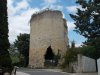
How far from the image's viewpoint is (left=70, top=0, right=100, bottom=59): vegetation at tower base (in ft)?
94.6

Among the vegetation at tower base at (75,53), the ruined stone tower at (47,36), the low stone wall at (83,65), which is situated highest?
the ruined stone tower at (47,36)

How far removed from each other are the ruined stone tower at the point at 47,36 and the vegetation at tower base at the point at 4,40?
3334 centimetres

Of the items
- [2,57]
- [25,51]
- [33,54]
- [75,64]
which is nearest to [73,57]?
[75,64]

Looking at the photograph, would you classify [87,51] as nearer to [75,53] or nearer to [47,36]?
[75,53]

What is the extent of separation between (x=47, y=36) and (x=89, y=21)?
99.3 ft

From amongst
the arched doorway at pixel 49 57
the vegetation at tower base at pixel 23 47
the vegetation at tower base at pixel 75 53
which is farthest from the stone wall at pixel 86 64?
the vegetation at tower base at pixel 23 47

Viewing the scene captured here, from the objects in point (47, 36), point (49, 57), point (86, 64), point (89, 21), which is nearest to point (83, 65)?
point (86, 64)

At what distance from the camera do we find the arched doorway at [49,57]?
5962 centimetres

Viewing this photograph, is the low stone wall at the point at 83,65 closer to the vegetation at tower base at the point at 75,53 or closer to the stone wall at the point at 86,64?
the stone wall at the point at 86,64

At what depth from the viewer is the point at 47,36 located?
59594 millimetres

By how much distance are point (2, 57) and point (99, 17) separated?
1022 cm

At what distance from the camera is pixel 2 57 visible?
2534 centimetres

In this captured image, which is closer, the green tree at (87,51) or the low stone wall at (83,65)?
the low stone wall at (83,65)

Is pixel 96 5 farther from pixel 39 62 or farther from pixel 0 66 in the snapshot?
pixel 39 62
